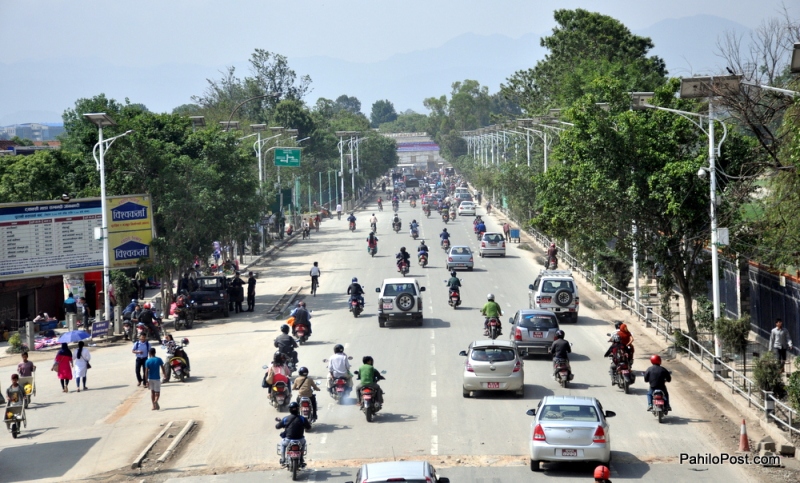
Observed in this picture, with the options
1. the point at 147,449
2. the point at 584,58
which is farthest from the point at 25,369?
the point at 584,58

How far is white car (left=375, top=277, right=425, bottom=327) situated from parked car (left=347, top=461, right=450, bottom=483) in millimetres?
21436

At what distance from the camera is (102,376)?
97.0 feet

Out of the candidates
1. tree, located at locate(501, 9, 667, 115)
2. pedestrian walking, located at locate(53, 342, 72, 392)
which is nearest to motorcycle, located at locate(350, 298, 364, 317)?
pedestrian walking, located at locate(53, 342, 72, 392)

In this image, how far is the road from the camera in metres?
18.7

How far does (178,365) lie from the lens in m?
27.5

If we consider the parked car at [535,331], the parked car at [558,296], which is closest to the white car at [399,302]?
the parked car at [558,296]

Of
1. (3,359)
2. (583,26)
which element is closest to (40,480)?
(3,359)

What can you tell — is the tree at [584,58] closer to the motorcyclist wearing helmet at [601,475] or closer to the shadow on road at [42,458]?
the shadow on road at [42,458]

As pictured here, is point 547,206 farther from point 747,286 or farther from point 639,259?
point 747,286

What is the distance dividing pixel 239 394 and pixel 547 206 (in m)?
13.9

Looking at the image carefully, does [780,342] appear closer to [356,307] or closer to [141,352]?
[356,307]

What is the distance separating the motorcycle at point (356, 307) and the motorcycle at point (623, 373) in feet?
50.2

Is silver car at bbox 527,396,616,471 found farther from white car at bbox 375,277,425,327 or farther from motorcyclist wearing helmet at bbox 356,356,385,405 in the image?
white car at bbox 375,277,425,327

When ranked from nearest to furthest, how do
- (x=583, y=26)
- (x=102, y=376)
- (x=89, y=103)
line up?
1. (x=102, y=376)
2. (x=89, y=103)
3. (x=583, y=26)
